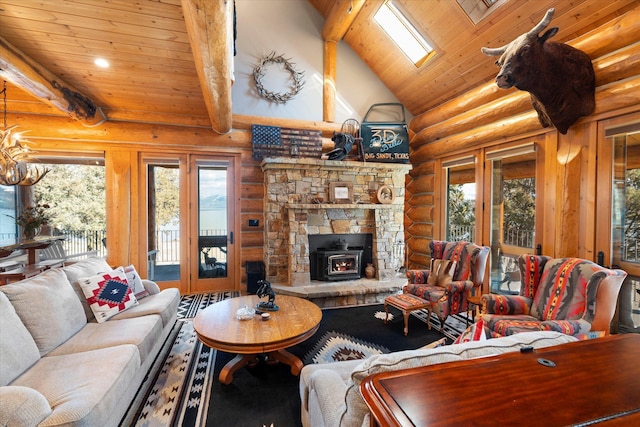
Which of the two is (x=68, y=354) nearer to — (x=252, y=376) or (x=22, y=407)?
(x=22, y=407)

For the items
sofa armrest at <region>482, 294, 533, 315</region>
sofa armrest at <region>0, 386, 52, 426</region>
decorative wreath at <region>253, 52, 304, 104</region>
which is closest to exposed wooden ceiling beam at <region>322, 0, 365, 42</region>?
decorative wreath at <region>253, 52, 304, 104</region>

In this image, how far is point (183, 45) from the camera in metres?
2.75

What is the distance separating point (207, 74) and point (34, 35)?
1653mm

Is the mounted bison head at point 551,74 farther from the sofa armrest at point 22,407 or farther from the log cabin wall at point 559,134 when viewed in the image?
the sofa armrest at point 22,407

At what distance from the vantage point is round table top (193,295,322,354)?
2072mm

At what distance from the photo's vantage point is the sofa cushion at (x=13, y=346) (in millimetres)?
1555

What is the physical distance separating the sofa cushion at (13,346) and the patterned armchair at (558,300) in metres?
3.27

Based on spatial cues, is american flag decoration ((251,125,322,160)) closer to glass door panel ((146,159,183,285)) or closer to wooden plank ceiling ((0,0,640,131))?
wooden plank ceiling ((0,0,640,131))

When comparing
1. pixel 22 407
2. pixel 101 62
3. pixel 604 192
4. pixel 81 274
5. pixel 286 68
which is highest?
pixel 286 68

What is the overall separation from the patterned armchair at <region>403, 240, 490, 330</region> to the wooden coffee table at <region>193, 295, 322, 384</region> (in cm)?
154

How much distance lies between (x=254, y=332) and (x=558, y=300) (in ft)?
8.67

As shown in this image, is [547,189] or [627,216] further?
[547,189]

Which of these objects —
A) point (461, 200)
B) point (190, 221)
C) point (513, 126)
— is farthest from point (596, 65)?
point (190, 221)

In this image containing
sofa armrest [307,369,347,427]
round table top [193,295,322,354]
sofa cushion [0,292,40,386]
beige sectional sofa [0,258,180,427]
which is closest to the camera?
sofa armrest [307,369,347,427]
